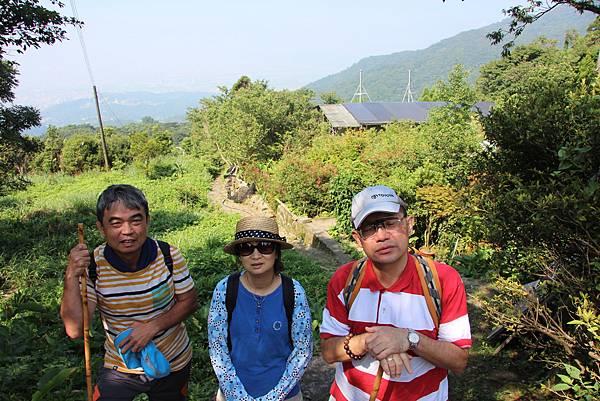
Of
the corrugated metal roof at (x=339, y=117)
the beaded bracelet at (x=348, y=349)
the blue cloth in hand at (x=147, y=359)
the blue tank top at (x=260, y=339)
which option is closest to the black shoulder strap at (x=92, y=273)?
the blue cloth in hand at (x=147, y=359)

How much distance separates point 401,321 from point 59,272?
701 cm

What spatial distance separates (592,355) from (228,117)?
19930 millimetres

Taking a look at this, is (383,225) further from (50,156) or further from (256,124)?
(50,156)

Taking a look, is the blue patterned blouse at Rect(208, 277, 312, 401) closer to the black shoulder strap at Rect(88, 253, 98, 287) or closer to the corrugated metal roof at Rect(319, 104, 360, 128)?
the black shoulder strap at Rect(88, 253, 98, 287)

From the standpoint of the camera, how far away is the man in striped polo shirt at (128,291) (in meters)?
2.02

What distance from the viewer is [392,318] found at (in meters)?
1.68

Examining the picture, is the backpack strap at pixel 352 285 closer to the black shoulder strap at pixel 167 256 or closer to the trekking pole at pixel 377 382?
the trekking pole at pixel 377 382

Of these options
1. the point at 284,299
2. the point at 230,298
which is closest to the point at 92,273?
the point at 230,298

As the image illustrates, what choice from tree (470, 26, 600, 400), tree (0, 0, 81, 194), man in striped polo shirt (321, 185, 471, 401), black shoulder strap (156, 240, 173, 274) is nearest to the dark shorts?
black shoulder strap (156, 240, 173, 274)

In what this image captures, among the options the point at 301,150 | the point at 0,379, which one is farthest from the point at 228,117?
the point at 0,379

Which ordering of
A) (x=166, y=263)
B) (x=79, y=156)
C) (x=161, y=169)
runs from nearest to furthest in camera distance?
(x=166, y=263) → (x=161, y=169) → (x=79, y=156)

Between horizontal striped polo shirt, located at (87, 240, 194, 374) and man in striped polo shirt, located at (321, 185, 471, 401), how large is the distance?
88cm

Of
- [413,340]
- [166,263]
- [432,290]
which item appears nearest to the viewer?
[413,340]

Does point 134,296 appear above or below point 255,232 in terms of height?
below
